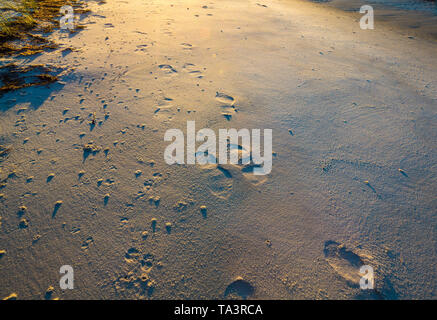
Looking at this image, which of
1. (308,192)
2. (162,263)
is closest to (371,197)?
(308,192)

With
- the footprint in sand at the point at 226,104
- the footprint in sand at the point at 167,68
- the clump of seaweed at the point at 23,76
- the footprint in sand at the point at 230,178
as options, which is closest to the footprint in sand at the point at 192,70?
the footprint in sand at the point at 167,68

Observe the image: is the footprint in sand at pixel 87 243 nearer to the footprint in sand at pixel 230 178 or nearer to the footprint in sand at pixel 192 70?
the footprint in sand at pixel 230 178

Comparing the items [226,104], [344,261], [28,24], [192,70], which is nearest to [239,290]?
[344,261]

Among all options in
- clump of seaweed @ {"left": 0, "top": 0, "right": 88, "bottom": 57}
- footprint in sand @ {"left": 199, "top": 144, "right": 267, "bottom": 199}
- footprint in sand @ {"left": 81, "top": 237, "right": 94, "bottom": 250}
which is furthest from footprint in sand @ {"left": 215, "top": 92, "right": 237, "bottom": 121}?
clump of seaweed @ {"left": 0, "top": 0, "right": 88, "bottom": 57}

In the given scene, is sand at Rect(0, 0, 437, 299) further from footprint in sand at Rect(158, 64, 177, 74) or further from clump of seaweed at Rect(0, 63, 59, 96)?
clump of seaweed at Rect(0, 63, 59, 96)


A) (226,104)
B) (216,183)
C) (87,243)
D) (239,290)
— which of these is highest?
(226,104)

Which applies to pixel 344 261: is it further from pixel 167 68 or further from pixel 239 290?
pixel 167 68

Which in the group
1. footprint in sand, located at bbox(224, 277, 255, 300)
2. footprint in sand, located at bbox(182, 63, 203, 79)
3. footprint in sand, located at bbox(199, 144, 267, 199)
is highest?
footprint in sand, located at bbox(182, 63, 203, 79)
